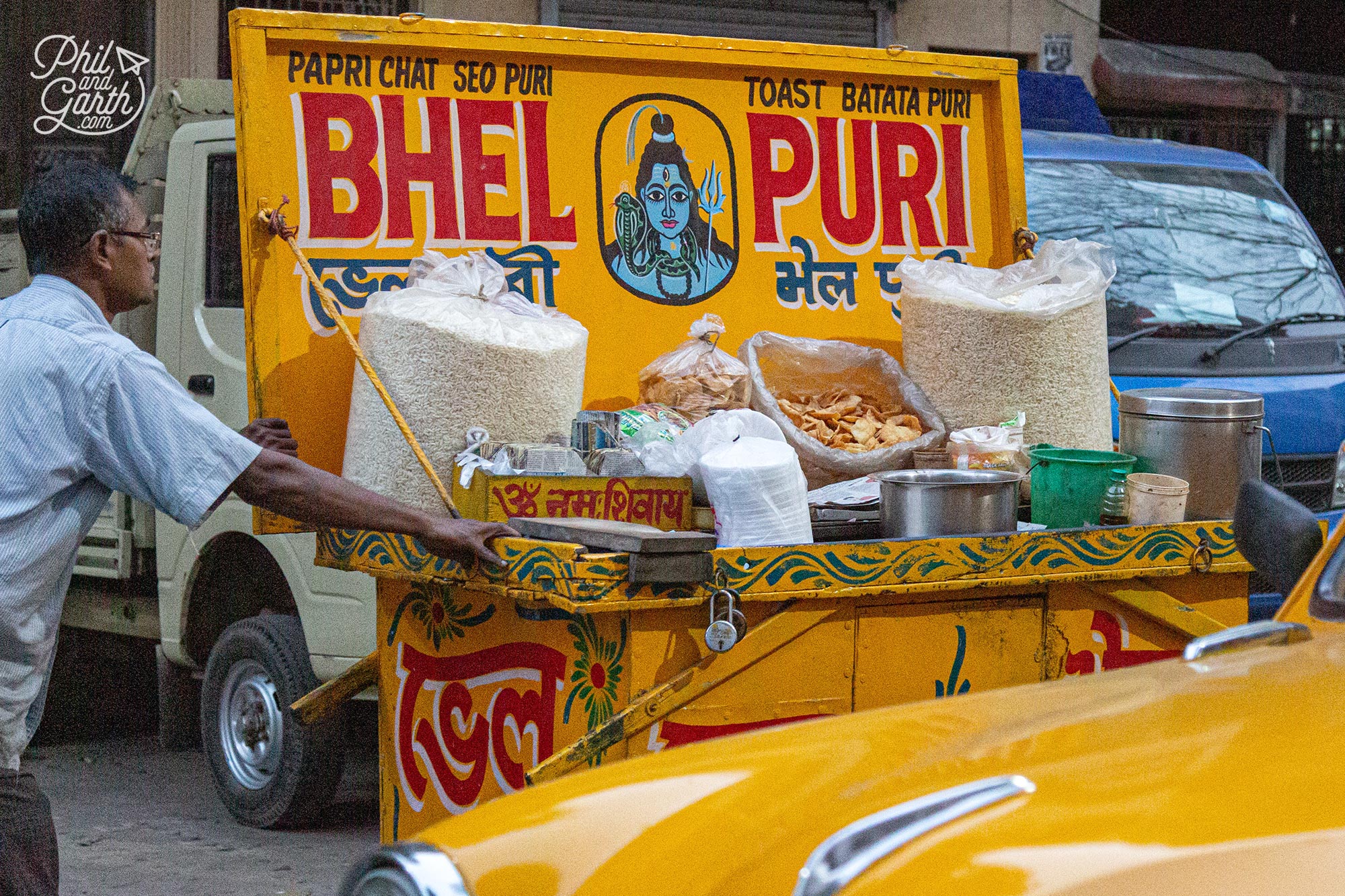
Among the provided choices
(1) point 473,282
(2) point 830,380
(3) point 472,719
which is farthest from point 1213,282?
(3) point 472,719

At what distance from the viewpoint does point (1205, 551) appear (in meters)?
3.52

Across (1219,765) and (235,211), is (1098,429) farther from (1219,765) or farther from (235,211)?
(235,211)

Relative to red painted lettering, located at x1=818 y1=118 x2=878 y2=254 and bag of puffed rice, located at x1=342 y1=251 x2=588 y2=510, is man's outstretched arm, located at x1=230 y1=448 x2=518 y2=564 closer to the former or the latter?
bag of puffed rice, located at x1=342 y1=251 x2=588 y2=510

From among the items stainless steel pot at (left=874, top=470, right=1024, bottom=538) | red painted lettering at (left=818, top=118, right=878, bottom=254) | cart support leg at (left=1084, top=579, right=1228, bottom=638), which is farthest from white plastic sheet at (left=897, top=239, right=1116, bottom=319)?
cart support leg at (left=1084, top=579, right=1228, bottom=638)

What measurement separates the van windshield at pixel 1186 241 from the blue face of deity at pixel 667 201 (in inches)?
83.3

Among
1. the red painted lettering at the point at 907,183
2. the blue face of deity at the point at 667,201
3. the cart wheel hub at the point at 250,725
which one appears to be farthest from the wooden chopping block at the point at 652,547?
the cart wheel hub at the point at 250,725

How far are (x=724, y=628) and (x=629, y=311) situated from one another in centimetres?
151

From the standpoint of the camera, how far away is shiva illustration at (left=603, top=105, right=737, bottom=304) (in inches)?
167

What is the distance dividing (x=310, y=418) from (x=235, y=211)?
202 cm

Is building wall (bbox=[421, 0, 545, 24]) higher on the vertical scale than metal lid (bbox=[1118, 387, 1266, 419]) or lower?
higher

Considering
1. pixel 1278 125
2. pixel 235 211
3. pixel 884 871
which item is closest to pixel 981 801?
pixel 884 871

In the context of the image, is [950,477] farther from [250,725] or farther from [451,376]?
[250,725]
